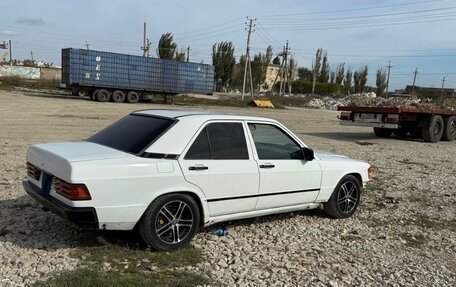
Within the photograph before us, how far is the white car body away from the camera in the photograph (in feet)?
14.0

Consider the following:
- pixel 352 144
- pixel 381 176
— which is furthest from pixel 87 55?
pixel 381 176

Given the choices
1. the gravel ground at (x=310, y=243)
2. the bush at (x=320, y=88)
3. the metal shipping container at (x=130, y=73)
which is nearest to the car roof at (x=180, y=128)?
the gravel ground at (x=310, y=243)

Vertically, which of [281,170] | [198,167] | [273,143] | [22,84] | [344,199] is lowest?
[22,84]

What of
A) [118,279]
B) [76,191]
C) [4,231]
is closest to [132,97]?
[4,231]

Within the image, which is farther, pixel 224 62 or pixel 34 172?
pixel 224 62

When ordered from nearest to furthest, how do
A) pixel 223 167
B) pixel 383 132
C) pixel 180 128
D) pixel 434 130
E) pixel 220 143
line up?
pixel 180 128, pixel 223 167, pixel 220 143, pixel 434 130, pixel 383 132

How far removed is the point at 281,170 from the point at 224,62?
75.0m

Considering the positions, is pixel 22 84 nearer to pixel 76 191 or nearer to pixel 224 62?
pixel 224 62

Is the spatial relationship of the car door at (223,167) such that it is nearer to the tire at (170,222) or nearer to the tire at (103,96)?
the tire at (170,222)

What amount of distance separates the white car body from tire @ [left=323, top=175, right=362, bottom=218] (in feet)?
1.01

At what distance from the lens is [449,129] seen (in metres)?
18.2

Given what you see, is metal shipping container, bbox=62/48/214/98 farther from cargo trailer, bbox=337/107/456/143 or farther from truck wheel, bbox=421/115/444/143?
truck wheel, bbox=421/115/444/143

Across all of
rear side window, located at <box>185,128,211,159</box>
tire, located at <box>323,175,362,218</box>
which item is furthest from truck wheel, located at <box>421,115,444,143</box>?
rear side window, located at <box>185,128,211,159</box>

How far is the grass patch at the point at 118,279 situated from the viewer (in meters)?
3.83
